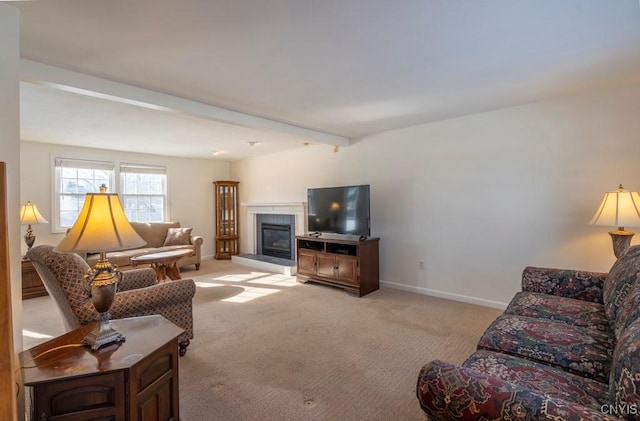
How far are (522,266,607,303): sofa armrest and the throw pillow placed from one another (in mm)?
5374

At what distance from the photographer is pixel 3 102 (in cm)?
155

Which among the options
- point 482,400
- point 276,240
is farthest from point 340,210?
point 482,400

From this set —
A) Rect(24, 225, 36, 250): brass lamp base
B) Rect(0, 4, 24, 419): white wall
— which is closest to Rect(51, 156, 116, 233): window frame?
Rect(24, 225, 36, 250): brass lamp base

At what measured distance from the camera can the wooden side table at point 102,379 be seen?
1.31 metres

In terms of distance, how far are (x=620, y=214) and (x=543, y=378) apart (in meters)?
2.06

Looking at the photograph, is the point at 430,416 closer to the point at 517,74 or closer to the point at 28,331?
the point at 517,74

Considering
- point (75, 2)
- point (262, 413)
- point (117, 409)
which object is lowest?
point (262, 413)

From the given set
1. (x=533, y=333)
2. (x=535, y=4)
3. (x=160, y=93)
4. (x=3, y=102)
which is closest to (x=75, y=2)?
(x=3, y=102)

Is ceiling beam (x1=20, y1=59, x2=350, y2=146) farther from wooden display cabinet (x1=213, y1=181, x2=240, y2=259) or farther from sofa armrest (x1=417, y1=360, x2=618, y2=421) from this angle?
wooden display cabinet (x1=213, y1=181, x2=240, y2=259)

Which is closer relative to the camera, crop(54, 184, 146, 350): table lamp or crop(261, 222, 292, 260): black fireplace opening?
crop(54, 184, 146, 350): table lamp

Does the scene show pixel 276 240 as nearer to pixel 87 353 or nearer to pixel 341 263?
pixel 341 263

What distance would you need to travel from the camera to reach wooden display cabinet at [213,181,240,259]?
275 inches

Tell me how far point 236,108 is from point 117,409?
2.87 m

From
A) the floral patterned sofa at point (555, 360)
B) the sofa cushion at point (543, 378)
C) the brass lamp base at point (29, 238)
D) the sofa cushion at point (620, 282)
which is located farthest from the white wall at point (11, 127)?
the brass lamp base at point (29, 238)
